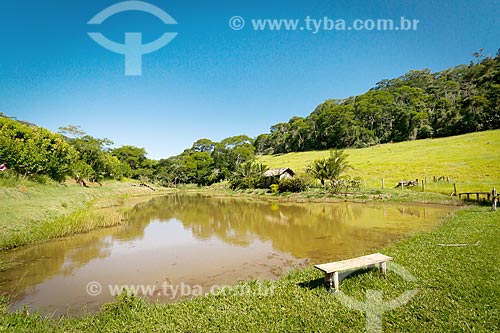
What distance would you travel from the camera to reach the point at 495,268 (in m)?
5.59

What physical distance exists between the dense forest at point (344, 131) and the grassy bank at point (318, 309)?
34812mm

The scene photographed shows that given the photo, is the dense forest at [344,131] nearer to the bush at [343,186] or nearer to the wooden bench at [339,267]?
the bush at [343,186]

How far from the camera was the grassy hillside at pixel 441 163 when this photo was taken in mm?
25658

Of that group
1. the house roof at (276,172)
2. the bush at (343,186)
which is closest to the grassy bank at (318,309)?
the bush at (343,186)

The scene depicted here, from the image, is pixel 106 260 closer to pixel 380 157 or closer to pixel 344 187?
pixel 344 187

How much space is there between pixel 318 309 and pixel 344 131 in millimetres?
65907

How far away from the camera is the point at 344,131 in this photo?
65750 mm

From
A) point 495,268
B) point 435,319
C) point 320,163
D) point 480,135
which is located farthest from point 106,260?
point 480,135

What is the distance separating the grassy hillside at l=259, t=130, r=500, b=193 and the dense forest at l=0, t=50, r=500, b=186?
32.0 feet

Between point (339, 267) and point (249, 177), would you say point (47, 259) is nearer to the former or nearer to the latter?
point (339, 267)

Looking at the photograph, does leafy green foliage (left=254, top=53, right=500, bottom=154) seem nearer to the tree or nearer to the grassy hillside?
the grassy hillside

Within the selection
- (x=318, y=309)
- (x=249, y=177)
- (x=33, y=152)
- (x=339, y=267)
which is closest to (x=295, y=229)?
(x=339, y=267)

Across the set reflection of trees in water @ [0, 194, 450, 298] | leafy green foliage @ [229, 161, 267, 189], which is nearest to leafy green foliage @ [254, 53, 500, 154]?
leafy green foliage @ [229, 161, 267, 189]

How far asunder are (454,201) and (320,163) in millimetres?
14252
